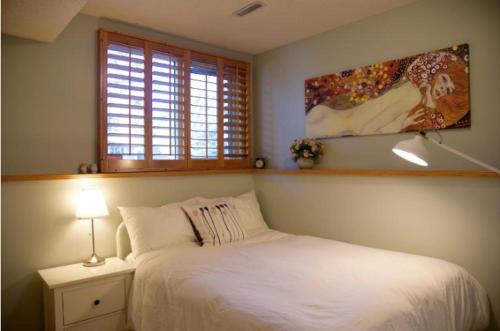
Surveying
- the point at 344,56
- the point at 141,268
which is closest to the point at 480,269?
the point at 344,56

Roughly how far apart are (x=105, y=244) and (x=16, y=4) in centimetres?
172

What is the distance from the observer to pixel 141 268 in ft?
7.98

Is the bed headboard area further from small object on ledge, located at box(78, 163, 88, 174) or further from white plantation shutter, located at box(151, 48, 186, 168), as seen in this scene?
white plantation shutter, located at box(151, 48, 186, 168)

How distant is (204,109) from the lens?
3.49m

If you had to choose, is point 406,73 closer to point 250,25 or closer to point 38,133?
point 250,25

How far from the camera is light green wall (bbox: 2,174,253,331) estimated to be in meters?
2.46

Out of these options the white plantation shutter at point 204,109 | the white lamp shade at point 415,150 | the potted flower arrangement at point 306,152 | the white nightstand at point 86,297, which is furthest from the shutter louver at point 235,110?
the white lamp shade at point 415,150

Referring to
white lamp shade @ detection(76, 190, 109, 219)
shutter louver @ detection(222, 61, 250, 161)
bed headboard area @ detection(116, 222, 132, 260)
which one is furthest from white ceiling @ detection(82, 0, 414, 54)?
bed headboard area @ detection(116, 222, 132, 260)

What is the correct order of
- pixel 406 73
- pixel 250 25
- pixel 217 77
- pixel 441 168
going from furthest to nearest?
pixel 217 77 < pixel 250 25 < pixel 406 73 < pixel 441 168

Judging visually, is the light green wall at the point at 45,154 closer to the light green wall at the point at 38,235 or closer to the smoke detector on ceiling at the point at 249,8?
the light green wall at the point at 38,235

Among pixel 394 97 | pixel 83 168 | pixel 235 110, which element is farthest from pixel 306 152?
pixel 83 168

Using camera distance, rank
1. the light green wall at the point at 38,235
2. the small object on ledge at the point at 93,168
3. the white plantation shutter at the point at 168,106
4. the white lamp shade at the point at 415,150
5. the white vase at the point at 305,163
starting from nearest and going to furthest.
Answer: the white lamp shade at the point at 415,150 < the light green wall at the point at 38,235 < the small object on ledge at the point at 93,168 < the white plantation shutter at the point at 168,106 < the white vase at the point at 305,163

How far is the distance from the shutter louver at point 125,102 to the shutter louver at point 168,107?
120 millimetres

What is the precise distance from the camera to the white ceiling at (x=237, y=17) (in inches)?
105
